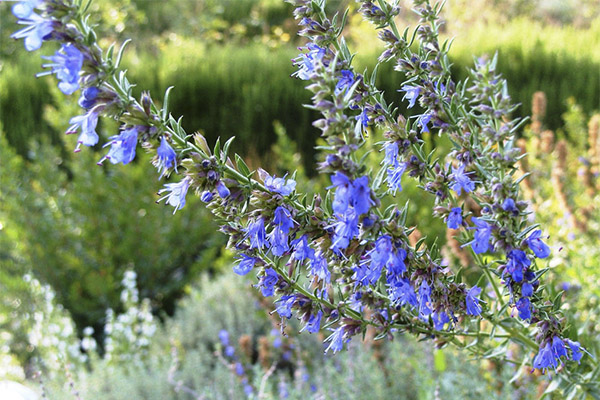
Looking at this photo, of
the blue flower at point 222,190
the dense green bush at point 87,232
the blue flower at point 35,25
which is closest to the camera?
the blue flower at point 35,25

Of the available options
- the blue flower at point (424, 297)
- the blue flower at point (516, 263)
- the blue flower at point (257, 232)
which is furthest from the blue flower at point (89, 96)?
the blue flower at point (516, 263)

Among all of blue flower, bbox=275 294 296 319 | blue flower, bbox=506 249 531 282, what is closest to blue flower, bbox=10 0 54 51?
blue flower, bbox=275 294 296 319

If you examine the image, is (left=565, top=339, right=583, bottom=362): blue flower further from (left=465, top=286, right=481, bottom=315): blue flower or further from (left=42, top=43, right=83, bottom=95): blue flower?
(left=42, top=43, right=83, bottom=95): blue flower

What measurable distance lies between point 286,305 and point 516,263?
48cm

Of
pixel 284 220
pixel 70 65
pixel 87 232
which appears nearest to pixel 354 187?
pixel 284 220

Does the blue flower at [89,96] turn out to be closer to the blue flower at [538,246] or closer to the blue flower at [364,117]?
the blue flower at [364,117]

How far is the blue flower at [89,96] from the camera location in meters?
1.00

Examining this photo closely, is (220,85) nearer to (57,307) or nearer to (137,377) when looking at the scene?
(57,307)

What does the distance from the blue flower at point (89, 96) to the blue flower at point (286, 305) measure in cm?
56

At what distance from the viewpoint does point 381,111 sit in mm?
1327

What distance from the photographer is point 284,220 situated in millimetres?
1135

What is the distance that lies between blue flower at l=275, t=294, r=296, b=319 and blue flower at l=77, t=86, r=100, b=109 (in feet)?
1.84

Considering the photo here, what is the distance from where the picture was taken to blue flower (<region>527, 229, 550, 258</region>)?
1224mm

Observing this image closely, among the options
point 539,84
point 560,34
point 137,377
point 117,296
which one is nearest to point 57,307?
point 117,296
